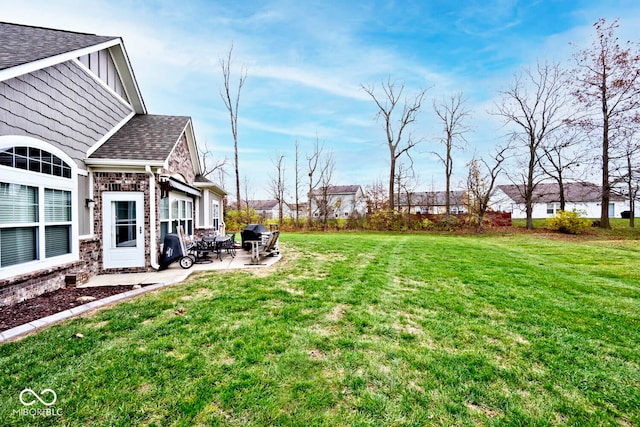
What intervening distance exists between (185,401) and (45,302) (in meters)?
4.26

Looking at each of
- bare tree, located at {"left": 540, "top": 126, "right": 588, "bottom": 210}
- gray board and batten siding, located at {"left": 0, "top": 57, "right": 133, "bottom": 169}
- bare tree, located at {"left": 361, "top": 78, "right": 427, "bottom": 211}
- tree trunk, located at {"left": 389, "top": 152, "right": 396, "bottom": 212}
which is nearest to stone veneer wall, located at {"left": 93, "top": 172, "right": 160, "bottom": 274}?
gray board and batten siding, located at {"left": 0, "top": 57, "right": 133, "bottom": 169}

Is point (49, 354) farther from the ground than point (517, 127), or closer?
closer

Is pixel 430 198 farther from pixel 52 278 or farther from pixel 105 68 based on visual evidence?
pixel 52 278

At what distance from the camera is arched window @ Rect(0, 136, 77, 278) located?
4.29 metres

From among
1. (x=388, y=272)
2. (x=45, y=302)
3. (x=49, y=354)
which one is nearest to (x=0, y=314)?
(x=45, y=302)

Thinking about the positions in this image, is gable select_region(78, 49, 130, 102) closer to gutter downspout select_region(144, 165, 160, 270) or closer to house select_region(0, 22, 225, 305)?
house select_region(0, 22, 225, 305)

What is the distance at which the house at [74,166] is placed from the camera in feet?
14.5

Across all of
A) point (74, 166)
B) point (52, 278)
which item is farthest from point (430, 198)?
point (52, 278)

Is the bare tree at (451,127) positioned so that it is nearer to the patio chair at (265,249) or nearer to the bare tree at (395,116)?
the bare tree at (395,116)

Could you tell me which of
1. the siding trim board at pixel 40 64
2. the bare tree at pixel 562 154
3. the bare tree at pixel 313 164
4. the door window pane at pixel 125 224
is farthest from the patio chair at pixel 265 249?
the bare tree at pixel 562 154

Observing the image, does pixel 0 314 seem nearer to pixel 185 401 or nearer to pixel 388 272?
pixel 185 401

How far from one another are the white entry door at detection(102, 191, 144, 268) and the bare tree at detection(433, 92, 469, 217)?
20.5 m

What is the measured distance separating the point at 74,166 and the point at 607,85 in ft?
92.2

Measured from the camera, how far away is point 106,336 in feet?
10.9
